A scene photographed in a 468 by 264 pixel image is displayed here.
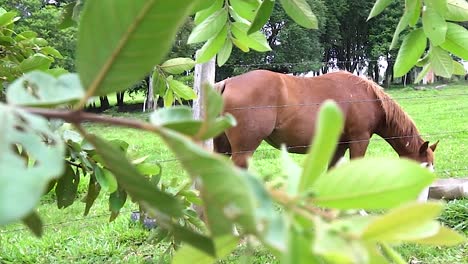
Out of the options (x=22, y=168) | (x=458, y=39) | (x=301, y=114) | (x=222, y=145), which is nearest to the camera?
(x=22, y=168)

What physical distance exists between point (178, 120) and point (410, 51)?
0.59m

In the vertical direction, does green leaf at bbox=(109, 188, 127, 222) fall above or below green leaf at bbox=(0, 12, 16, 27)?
below

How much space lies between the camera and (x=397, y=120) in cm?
373

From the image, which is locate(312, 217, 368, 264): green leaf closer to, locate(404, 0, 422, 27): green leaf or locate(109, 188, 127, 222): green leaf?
locate(404, 0, 422, 27): green leaf

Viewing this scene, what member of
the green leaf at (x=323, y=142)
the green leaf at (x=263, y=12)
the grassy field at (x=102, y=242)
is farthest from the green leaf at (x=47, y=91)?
the grassy field at (x=102, y=242)

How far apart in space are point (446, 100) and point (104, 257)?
7.36m

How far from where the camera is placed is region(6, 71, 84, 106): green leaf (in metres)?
0.22

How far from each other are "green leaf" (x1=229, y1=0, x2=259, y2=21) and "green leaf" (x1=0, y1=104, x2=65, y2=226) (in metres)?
0.61

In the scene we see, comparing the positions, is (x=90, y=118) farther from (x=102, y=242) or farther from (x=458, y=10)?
(x=102, y=242)

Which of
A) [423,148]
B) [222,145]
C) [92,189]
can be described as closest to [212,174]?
[92,189]

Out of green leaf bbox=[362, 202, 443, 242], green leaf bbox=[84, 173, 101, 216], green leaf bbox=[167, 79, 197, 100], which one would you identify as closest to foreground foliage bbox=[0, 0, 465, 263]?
green leaf bbox=[362, 202, 443, 242]

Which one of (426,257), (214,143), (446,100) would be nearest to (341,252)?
(426,257)

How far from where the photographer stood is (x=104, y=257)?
2.75 m

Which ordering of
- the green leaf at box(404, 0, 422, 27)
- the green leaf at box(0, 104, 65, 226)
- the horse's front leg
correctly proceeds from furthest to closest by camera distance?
the horse's front leg → the green leaf at box(404, 0, 422, 27) → the green leaf at box(0, 104, 65, 226)
